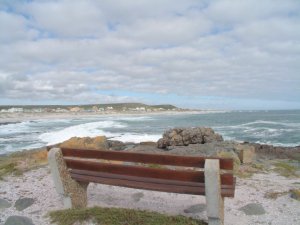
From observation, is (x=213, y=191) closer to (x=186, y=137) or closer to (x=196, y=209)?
(x=196, y=209)

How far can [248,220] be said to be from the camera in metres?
4.99

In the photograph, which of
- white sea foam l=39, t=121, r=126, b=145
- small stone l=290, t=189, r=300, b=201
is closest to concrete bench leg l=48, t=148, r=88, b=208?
small stone l=290, t=189, r=300, b=201

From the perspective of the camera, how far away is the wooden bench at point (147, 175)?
3.97 meters

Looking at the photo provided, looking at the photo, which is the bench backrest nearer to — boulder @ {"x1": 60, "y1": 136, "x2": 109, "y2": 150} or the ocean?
boulder @ {"x1": 60, "y1": 136, "x2": 109, "y2": 150}

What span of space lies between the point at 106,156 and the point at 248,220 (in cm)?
232

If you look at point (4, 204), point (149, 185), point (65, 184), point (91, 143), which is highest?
point (149, 185)

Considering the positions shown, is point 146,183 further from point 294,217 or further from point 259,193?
point 259,193

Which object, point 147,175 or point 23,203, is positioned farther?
point 23,203

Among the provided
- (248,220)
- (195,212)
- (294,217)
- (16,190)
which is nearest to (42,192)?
→ (16,190)

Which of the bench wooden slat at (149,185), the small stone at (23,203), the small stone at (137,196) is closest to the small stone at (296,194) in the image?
the bench wooden slat at (149,185)

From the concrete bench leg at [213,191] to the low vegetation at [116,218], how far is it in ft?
1.19

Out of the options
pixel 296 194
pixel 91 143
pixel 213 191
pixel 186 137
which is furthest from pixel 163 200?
pixel 186 137

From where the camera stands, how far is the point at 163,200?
6.00m

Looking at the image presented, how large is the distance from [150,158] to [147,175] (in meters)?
0.29
